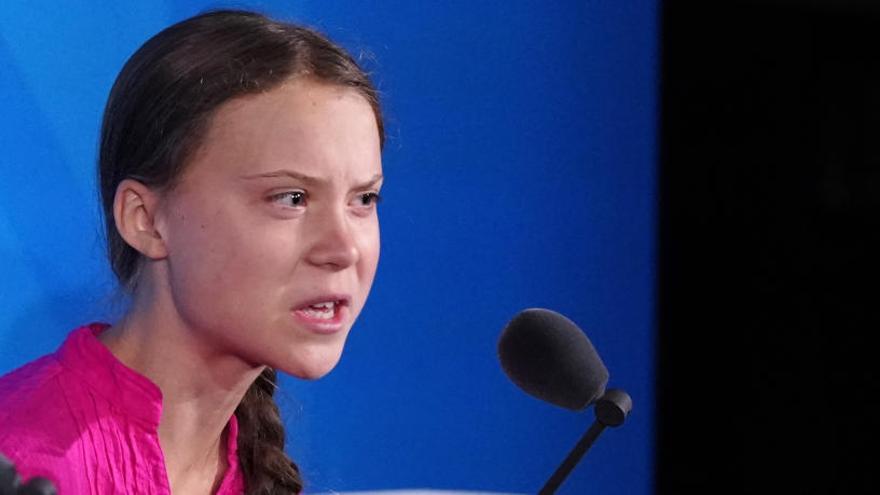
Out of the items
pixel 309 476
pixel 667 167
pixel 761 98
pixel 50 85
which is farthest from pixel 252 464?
pixel 761 98

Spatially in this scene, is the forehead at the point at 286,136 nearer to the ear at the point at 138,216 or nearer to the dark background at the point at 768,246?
the ear at the point at 138,216

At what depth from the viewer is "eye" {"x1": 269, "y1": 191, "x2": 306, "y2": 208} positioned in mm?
1088

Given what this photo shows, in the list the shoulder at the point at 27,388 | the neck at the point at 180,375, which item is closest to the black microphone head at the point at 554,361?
the neck at the point at 180,375

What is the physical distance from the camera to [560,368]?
936 mm

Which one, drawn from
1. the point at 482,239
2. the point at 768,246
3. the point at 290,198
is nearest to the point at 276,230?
the point at 290,198

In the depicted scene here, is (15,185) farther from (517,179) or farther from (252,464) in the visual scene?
(517,179)

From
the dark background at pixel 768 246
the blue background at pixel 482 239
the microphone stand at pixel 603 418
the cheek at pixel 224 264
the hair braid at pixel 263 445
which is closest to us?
the microphone stand at pixel 603 418

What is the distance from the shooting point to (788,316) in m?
1.83

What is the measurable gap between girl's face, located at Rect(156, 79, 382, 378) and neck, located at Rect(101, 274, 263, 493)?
0.04 m

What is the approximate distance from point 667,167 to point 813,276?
257 mm

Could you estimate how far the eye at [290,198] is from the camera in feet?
3.57

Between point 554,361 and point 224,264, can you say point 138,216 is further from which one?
point 554,361

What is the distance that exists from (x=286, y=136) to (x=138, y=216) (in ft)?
0.50

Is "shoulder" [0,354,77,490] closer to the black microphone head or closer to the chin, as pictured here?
the chin
